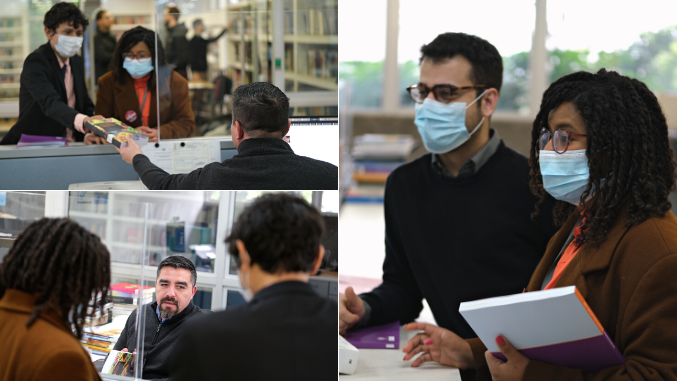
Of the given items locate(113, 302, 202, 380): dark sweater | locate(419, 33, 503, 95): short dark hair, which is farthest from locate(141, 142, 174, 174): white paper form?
locate(419, 33, 503, 95): short dark hair

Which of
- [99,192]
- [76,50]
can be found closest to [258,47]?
[76,50]

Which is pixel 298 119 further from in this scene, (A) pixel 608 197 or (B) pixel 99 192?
(A) pixel 608 197

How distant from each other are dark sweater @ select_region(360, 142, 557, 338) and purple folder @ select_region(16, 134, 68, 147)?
4.84 feet

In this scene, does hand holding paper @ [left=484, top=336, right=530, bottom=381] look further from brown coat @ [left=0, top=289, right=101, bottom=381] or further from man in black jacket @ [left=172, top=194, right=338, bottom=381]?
brown coat @ [left=0, top=289, right=101, bottom=381]

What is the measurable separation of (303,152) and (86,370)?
1067mm

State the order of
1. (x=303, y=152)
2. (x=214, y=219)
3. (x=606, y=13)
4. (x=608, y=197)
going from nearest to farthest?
(x=608, y=197)
(x=214, y=219)
(x=303, y=152)
(x=606, y=13)

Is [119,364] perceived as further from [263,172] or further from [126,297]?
[263,172]

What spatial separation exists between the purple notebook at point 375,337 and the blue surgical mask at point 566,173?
73 centimetres

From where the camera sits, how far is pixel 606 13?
6.52 metres

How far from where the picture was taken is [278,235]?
3.62ft

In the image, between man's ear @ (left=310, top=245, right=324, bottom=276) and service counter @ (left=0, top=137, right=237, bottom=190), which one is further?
service counter @ (left=0, top=137, right=237, bottom=190)

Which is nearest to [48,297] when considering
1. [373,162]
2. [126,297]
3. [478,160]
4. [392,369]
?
[126,297]

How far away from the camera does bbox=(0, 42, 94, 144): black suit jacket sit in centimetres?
243

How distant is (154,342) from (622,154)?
4.29 feet
